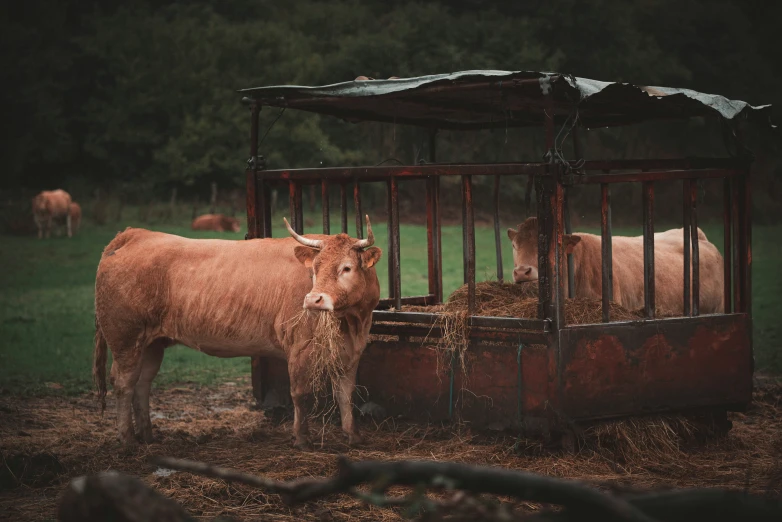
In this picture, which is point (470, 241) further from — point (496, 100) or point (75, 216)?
point (75, 216)

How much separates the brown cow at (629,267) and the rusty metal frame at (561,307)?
0.42 metres

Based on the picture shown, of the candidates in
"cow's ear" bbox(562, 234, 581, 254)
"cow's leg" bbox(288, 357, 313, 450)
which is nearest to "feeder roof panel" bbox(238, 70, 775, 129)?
"cow's ear" bbox(562, 234, 581, 254)

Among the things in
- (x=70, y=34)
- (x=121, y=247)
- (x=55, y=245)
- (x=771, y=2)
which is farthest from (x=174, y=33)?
(x=121, y=247)

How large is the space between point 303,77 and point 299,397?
95.2 feet

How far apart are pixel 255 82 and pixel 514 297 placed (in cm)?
2972

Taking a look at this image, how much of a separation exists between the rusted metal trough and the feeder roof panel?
18 mm

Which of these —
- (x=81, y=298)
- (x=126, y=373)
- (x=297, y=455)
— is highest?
(x=81, y=298)

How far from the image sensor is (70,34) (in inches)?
1480

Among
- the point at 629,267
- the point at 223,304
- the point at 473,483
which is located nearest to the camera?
the point at 473,483

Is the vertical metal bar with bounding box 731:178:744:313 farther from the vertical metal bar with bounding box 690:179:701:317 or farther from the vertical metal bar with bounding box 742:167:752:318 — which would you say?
the vertical metal bar with bounding box 690:179:701:317

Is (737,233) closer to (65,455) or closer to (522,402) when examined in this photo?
(522,402)

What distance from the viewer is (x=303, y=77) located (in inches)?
1390

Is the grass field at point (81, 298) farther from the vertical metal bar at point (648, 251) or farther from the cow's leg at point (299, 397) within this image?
the cow's leg at point (299, 397)

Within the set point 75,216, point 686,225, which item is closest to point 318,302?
point 686,225
